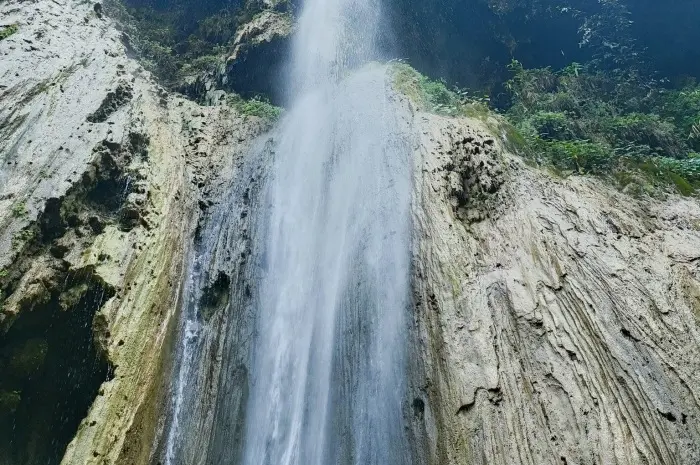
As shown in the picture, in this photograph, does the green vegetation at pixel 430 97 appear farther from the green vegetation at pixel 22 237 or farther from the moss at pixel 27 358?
the moss at pixel 27 358

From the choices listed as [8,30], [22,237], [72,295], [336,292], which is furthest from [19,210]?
[8,30]

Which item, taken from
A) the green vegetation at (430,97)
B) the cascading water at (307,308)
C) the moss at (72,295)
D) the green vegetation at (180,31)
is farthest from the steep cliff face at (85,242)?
the green vegetation at (430,97)

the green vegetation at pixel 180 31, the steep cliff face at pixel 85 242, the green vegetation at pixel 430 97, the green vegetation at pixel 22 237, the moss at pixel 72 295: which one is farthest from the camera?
the green vegetation at pixel 180 31

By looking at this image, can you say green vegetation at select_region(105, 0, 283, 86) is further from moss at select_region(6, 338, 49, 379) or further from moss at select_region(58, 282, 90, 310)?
moss at select_region(6, 338, 49, 379)

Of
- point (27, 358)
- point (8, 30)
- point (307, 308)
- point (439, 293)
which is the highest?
point (8, 30)

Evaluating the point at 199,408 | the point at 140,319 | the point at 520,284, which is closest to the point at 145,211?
the point at 140,319

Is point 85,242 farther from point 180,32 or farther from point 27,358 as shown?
point 180,32
